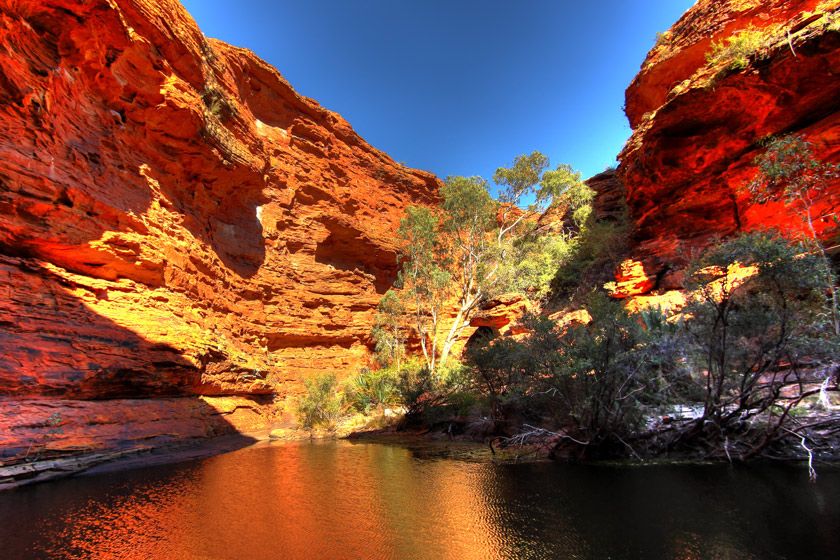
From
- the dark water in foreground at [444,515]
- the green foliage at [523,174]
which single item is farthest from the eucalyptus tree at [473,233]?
the dark water in foreground at [444,515]

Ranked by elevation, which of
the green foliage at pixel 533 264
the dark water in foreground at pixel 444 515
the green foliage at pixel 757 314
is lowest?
the dark water in foreground at pixel 444 515

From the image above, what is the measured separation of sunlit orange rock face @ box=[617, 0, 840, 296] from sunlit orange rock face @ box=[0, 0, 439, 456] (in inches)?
678

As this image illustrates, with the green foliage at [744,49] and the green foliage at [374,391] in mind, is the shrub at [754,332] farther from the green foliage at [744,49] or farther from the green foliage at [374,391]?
the green foliage at [374,391]

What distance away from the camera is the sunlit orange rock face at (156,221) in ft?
35.4

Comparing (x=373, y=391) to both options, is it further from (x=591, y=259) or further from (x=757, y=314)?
(x=757, y=314)

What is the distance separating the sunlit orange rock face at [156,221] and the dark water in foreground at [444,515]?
5.40 m

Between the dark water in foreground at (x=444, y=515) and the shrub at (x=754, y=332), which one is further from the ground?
the shrub at (x=754, y=332)

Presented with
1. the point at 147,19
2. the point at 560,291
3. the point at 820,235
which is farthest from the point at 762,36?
the point at 147,19

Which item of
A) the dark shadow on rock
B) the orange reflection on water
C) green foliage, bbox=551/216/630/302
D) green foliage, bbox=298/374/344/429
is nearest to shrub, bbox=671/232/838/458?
the orange reflection on water

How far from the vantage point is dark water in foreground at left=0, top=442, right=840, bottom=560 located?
362 cm

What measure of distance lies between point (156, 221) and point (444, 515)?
15.8 m

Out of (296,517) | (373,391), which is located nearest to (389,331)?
(373,391)

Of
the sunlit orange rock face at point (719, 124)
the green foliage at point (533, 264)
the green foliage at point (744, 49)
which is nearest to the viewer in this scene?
the sunlit orange rock face at point (719, 124)

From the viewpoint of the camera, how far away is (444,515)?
476 centimetres
